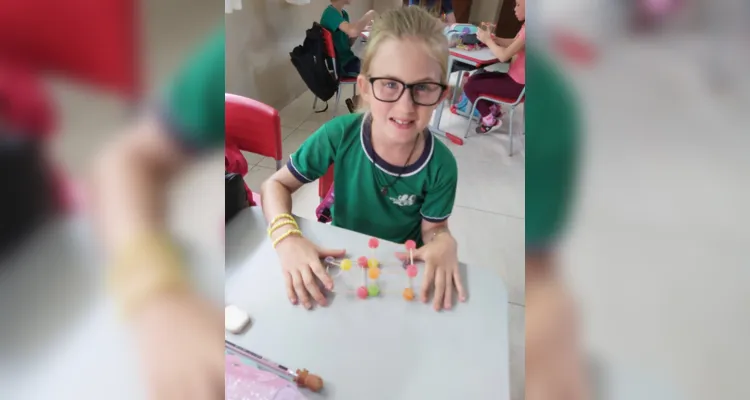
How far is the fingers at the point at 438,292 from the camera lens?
65 centimetres

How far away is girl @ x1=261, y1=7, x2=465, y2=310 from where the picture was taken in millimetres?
873

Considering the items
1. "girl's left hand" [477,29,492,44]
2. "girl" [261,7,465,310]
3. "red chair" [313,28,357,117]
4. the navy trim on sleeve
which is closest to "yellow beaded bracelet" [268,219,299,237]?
"girl" [261,7,465,310]

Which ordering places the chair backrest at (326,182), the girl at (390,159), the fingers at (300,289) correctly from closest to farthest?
the fingers at (300,289), the girl at (390,159), the chair backrest at (326,182)

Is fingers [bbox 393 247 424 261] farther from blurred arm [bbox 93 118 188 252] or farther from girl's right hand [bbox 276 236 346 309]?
blurred arm [bbox 93 118 188 252]

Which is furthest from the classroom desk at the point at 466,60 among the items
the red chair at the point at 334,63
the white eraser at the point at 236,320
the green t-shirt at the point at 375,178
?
the white eraser at the point at 236,320

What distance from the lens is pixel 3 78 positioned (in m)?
0.12

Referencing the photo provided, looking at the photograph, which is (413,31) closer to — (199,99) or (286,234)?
(286,234)

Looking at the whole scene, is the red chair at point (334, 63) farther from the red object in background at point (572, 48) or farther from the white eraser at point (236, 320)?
the red object in background at point (572, 48)

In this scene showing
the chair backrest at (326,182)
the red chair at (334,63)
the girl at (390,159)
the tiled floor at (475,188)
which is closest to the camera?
the girl at (390,159)

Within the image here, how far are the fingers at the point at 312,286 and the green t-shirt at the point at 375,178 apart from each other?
0.35 metres

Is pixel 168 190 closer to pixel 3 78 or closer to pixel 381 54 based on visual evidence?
pixel 3 78

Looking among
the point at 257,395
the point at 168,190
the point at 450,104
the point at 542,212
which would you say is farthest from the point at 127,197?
the point at 450,104

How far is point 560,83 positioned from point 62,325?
16cm

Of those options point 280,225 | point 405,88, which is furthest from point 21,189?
point 405,88
